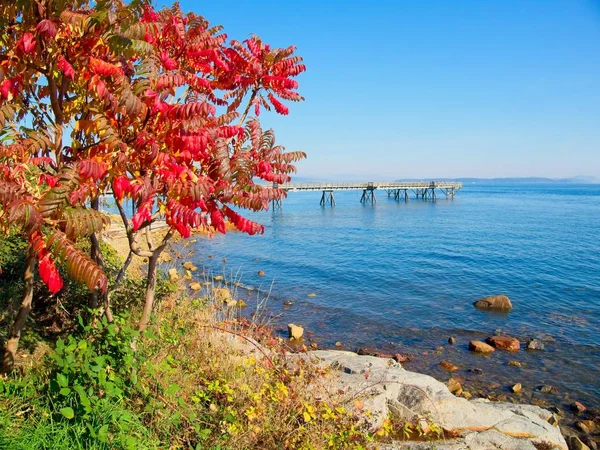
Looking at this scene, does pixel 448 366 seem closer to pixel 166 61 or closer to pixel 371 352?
pixel 371 352

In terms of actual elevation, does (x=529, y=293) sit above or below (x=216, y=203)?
below

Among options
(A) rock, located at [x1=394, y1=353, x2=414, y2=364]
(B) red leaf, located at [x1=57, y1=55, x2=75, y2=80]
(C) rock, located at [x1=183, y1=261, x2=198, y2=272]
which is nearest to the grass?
(B) red leaf, located at [x1=57, y1=55, x2=75, y2=80]

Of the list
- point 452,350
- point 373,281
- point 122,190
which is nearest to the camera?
point 122,190

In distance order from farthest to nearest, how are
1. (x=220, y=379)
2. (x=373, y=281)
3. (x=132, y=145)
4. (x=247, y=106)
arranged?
(x=373, y=281) → (x=247, y=106) → (x=220, y=379) → (x=132, y=145)

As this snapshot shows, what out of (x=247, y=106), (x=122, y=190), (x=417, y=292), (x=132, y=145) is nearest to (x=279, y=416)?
(x=122, y=190)

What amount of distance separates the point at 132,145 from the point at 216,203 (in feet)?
3.46

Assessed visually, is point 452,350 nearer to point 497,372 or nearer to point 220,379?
point 497,372

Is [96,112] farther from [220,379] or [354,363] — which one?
[354,363]

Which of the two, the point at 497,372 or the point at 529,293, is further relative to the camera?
the point at 529,293

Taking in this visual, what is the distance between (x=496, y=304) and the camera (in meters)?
20.2

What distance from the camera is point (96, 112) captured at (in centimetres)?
477

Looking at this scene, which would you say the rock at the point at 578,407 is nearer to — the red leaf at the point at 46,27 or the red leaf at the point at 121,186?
the red leaf at the point at 121,186

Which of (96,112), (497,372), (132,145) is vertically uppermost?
(96,112)

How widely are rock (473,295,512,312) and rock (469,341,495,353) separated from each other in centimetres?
502
